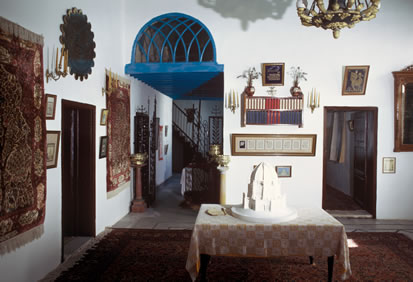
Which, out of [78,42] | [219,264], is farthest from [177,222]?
[78,42]

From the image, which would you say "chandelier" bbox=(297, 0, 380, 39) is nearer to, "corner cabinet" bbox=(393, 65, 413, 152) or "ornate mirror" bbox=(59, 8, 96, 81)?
"ornate mirror" bbox=(59, 8, 96, 81)

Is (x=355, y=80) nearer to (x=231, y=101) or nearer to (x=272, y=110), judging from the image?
(x=272, y=110)

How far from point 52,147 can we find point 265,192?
95.5 inches

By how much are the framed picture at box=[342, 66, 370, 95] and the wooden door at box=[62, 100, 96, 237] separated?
4410 millimetres

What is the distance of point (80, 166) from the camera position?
474 cm

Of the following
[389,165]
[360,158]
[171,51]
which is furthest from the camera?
[360,158]

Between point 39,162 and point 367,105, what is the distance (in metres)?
5.44

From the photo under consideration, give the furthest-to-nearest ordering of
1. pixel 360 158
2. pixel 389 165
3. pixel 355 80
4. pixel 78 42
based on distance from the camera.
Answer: pixel 360 158
pixel 389 165
pixel 355 80
pixel 78 42

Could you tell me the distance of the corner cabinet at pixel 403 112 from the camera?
226 inches

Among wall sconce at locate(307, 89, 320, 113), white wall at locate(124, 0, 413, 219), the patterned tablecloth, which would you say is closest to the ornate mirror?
white wall at locate(124, 0, 413, 219)

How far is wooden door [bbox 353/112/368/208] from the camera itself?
21.7ft

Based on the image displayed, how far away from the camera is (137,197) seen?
640 centimetres

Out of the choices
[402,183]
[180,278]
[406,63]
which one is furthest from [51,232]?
[406,63]

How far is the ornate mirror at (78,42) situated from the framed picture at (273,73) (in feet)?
9.77
